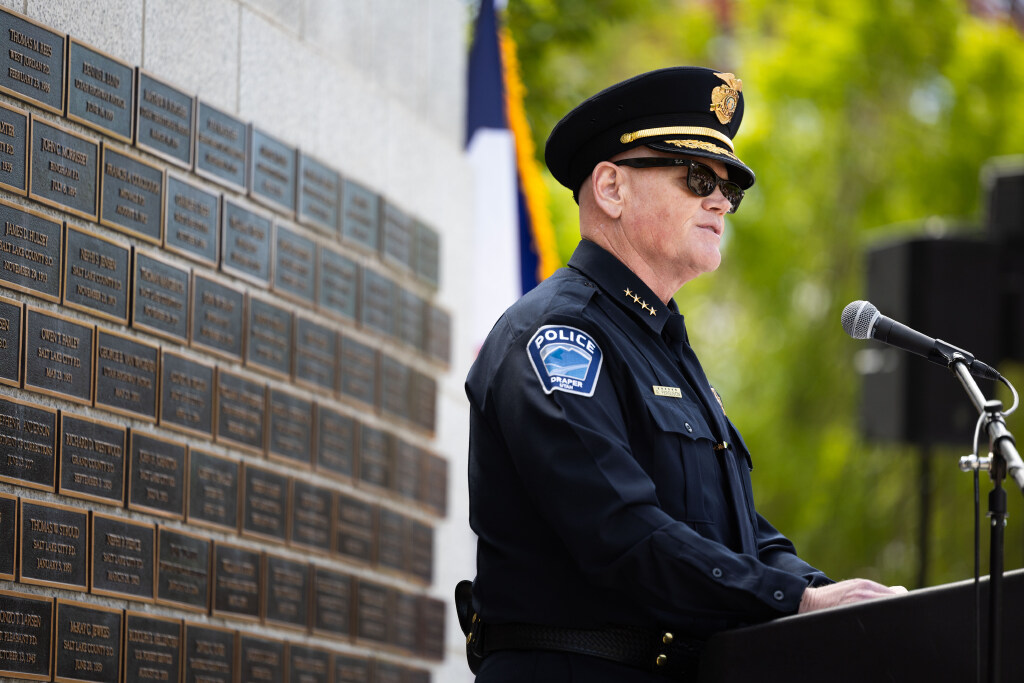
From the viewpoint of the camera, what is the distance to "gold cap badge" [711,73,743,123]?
3.88 metres

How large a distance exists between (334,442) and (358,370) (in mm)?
329

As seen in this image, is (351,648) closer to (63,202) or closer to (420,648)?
(420,648)

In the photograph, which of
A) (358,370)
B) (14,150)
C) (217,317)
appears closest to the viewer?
(14,150)

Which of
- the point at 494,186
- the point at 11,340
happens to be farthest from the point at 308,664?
the point at 494,186

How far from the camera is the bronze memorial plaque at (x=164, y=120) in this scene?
171 inches

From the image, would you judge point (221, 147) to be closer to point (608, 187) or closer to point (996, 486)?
point (608, 187)

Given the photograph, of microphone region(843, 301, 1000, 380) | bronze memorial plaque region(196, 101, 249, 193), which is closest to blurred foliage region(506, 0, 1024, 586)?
bronze memorial plaque region(196, 101, 249, 193)

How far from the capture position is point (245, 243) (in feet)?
16.0

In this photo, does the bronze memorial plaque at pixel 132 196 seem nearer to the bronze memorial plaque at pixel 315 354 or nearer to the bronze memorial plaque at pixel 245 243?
the bronze memorial plaque at pixel 245 243

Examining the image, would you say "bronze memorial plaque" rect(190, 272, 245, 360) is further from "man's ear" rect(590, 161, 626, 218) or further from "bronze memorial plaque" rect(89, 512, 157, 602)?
"man's ear" rect(590, 161, 626, 218)

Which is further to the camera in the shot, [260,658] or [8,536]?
[260,658]

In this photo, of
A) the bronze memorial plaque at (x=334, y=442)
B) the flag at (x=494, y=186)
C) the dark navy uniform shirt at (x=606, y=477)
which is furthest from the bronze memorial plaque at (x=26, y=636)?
the flag at (x=494, y=186)

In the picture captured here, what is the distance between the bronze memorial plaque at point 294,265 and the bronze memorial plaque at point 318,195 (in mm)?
87

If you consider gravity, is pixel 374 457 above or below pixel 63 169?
below
